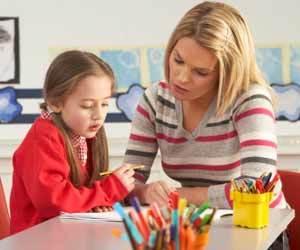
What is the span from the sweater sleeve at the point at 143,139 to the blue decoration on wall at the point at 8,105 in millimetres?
1206

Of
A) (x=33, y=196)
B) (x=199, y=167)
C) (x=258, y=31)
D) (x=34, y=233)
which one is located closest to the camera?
(x=34, y=233)

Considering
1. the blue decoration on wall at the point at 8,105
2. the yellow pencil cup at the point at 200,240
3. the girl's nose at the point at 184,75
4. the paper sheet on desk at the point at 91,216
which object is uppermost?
the girl's nose at the point at 184,75

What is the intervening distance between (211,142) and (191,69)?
25 cm

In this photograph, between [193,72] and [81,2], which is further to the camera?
[81,2]

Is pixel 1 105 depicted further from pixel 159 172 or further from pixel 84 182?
pixel 84 182

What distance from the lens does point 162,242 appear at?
36.8 inches

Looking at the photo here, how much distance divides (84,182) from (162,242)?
1.14 m

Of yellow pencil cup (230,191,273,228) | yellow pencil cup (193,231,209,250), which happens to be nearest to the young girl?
yellow pencil cup (230,191,273,228)

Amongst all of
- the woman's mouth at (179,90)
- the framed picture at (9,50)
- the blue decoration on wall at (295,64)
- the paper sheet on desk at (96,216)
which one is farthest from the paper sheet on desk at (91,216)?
the blue decoration on wall at (295,64)

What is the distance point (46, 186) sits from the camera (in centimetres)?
186

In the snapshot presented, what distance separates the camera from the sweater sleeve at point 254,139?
2.01 meters

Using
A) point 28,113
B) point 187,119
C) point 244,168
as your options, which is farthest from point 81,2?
→ point 244,168

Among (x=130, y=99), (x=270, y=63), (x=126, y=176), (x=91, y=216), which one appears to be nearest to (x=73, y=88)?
(x=126, y=176)

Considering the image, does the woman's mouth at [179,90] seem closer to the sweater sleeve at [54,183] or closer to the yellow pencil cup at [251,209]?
the sweater sleeve at [54,183]
